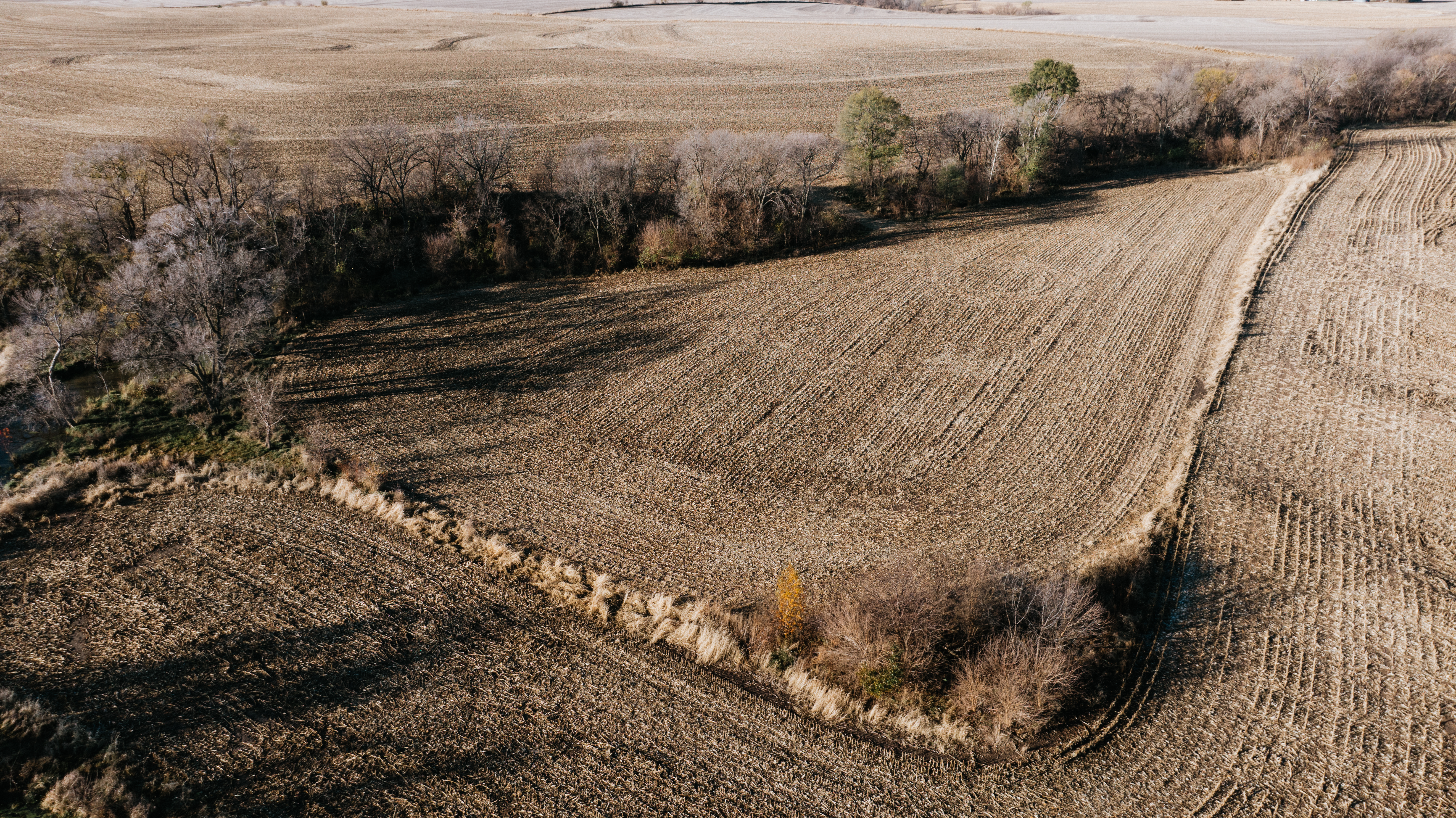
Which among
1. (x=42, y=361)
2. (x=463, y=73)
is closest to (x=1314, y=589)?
(x=42, y=361)

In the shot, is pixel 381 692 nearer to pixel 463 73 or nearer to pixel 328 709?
→ pixel 328 709

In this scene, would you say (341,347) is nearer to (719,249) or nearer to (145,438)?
(145,438)

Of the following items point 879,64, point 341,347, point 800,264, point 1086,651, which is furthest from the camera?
point 879,64

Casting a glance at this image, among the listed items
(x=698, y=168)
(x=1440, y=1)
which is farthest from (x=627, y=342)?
(x=1440, y=1)

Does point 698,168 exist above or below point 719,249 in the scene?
above

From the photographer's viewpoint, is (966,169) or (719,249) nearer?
(719,249)

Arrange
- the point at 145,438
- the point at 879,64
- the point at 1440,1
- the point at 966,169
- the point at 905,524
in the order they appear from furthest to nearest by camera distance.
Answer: the point at 1440,1 < the point at 879,64 < the point at 966,169 < the point at 145,438 < the point at 905,524
